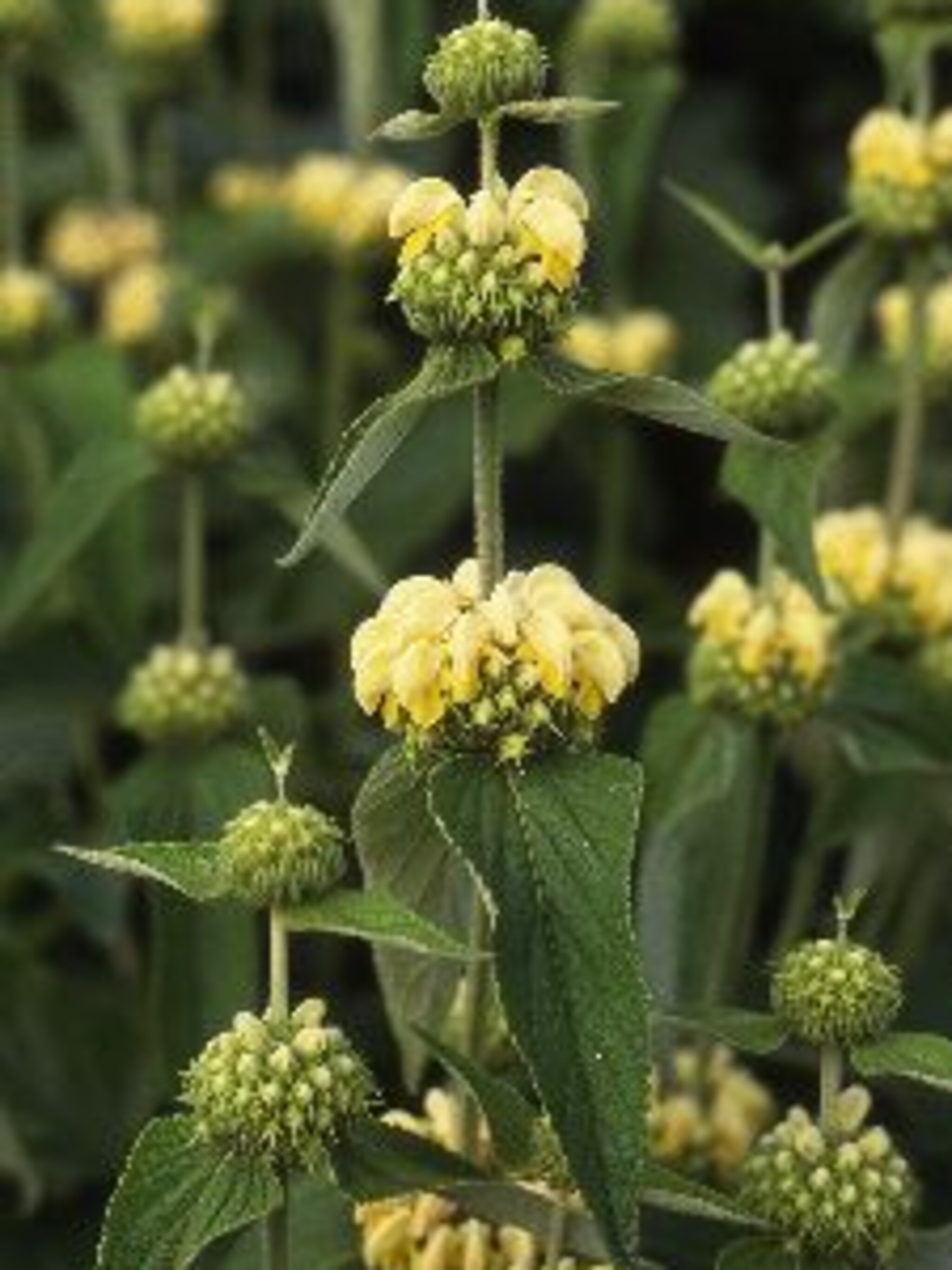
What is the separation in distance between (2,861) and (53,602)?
13.6 inches

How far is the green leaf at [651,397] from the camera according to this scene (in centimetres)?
119

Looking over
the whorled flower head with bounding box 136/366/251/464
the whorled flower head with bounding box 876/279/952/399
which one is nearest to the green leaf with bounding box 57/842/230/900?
the whorled flower head with bounding box 136/366/251/464

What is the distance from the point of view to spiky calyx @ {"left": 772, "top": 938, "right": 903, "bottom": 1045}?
1.25m

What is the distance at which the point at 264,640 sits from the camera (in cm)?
227

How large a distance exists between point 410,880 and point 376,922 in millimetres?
148

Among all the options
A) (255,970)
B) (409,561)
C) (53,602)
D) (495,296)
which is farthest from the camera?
(409,561)

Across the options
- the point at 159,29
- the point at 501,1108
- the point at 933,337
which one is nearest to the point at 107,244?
the point at 159,29

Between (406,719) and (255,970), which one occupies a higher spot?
(406,719)

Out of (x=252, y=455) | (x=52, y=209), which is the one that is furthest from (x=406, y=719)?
(x=52, y=209)

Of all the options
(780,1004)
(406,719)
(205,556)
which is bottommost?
(205,556)

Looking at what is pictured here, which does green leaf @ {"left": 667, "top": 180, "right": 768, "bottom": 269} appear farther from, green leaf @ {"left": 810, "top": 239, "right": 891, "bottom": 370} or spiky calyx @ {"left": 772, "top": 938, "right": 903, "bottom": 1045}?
spiky calyx @ {"left": 772, "top": 938, "right": 903, "bottom": 1045}

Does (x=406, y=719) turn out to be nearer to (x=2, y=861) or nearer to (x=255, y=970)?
(x=255, y=970)

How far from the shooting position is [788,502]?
1491 mm

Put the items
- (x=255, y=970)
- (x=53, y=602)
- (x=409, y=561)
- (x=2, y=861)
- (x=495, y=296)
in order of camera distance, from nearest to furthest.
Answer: (x=495, y=296), (x=255, y=970), (x=2, y=861), (x=53, y=602), (x=409, y=561)
